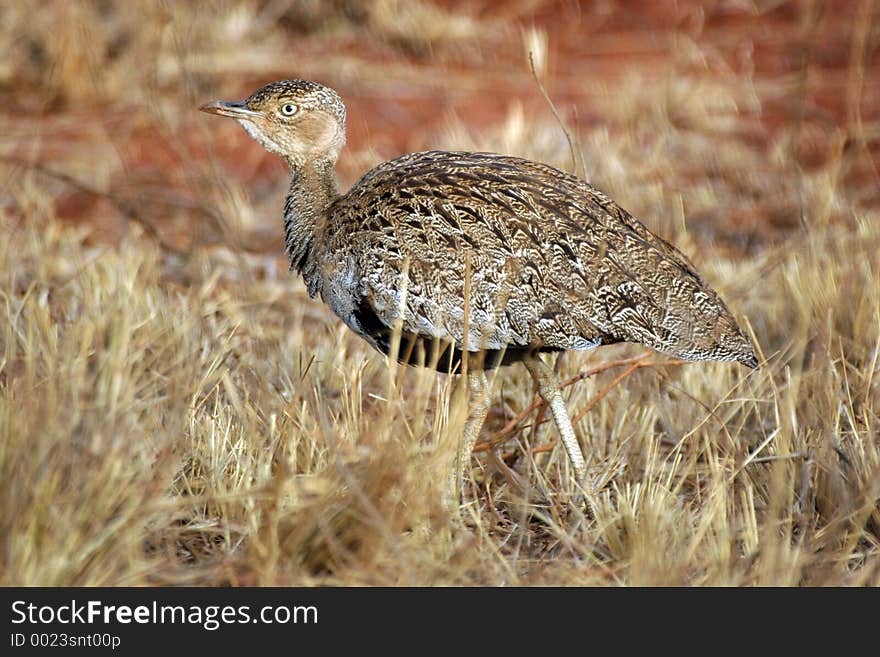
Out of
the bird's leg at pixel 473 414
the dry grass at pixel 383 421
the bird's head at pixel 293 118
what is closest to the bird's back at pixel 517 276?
the bird's leg at pixel 473 414

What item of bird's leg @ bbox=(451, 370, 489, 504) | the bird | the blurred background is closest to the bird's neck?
the bird

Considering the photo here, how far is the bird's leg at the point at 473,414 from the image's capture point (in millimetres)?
4004

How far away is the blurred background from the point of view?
6941 millimetres

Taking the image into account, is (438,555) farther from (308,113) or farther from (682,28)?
(682,28)

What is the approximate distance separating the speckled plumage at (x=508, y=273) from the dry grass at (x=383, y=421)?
0.26 meters

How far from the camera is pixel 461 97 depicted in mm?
8945

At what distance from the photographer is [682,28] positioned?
34.0 ft

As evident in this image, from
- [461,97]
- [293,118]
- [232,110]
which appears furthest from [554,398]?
[461,97]

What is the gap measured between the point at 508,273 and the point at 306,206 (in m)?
0.96

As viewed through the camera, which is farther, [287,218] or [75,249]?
[75,249]

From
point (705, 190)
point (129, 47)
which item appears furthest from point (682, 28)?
point (129, 47)

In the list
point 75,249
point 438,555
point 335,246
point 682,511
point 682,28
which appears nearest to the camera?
point 438,555

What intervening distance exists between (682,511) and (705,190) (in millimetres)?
3762

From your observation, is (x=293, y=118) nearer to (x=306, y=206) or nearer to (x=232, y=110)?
(x=232, y=110)
